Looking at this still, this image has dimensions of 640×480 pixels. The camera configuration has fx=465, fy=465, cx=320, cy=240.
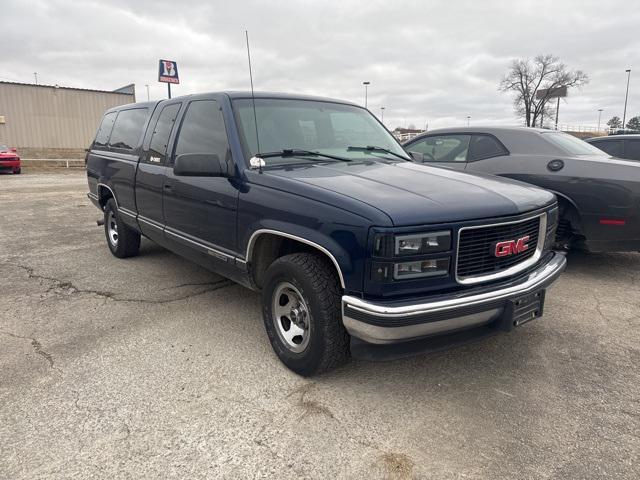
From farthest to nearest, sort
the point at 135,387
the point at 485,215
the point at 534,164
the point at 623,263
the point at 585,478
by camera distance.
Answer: the point at 623,263 → the point at 534,164 → the point at 135,387 → the point at 485,215 → the point at 585,478

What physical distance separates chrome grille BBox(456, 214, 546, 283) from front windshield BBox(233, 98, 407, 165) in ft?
4.54

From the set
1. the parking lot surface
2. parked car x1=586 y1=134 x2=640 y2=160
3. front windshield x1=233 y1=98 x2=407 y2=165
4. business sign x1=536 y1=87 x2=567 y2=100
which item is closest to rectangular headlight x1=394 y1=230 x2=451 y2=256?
the parking lot surface

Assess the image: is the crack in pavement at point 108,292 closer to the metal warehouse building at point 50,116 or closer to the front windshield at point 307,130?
the front windshield at point 307,130

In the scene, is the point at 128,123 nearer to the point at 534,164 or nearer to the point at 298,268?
the point at 298,268

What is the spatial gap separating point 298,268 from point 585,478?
1.79 m

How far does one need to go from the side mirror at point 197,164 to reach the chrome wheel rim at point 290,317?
991 millimetres

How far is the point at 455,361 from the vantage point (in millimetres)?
3301

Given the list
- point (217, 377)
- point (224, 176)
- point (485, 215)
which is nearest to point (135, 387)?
point (217, 377)

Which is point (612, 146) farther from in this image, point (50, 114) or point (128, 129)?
point (50, 114)

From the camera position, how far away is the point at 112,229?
20.1 ft

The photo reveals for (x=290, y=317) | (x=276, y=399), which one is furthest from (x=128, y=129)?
(x=276, y=399)

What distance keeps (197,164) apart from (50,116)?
3498 cm

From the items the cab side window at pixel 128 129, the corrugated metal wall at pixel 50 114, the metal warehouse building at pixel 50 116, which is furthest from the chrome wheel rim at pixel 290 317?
the corrugated metal wall at pixel 50 114

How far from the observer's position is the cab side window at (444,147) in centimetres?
612
